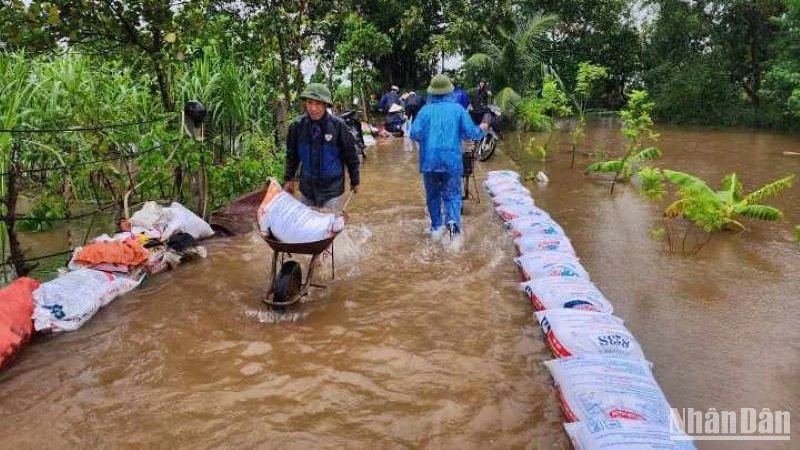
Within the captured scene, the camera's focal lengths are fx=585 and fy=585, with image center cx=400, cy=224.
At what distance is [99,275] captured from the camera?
14.5 ft

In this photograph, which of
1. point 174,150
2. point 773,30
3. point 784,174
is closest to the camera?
point 174,150

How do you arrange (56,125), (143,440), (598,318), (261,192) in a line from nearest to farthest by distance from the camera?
(143,440) < (598,318) < (56,125) < (261,192)

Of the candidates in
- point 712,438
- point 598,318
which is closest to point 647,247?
point 598,318

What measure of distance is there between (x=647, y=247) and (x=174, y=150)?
4748 millimetres

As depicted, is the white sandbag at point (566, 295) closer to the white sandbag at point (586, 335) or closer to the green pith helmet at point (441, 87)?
the white sandbag at point (586, 335)

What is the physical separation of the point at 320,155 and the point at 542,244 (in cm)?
210

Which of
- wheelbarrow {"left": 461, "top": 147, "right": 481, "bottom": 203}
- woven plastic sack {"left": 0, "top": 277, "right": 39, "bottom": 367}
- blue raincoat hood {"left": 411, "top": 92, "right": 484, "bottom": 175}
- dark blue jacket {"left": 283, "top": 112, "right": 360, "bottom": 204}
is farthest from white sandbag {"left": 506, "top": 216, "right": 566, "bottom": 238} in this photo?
woven plastic sack {"left": 0, "top": 277, "right": 39, "bottom": 367}

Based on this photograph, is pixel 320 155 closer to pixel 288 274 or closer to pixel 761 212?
pixel 288 274

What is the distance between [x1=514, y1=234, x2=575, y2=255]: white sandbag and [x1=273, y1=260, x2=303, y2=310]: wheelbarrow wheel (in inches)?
83.4

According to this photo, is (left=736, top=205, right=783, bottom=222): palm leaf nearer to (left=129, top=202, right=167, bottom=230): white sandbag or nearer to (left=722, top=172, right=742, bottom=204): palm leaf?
(left=722, top=172, right=742, bottom=204): palm leaf

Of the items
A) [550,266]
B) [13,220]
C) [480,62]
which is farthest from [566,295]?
[480,62]

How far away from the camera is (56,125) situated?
5.12m

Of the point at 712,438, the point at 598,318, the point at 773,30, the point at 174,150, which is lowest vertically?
the point at 712,438

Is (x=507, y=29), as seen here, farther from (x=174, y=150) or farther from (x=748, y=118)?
(x=174, y=150)
